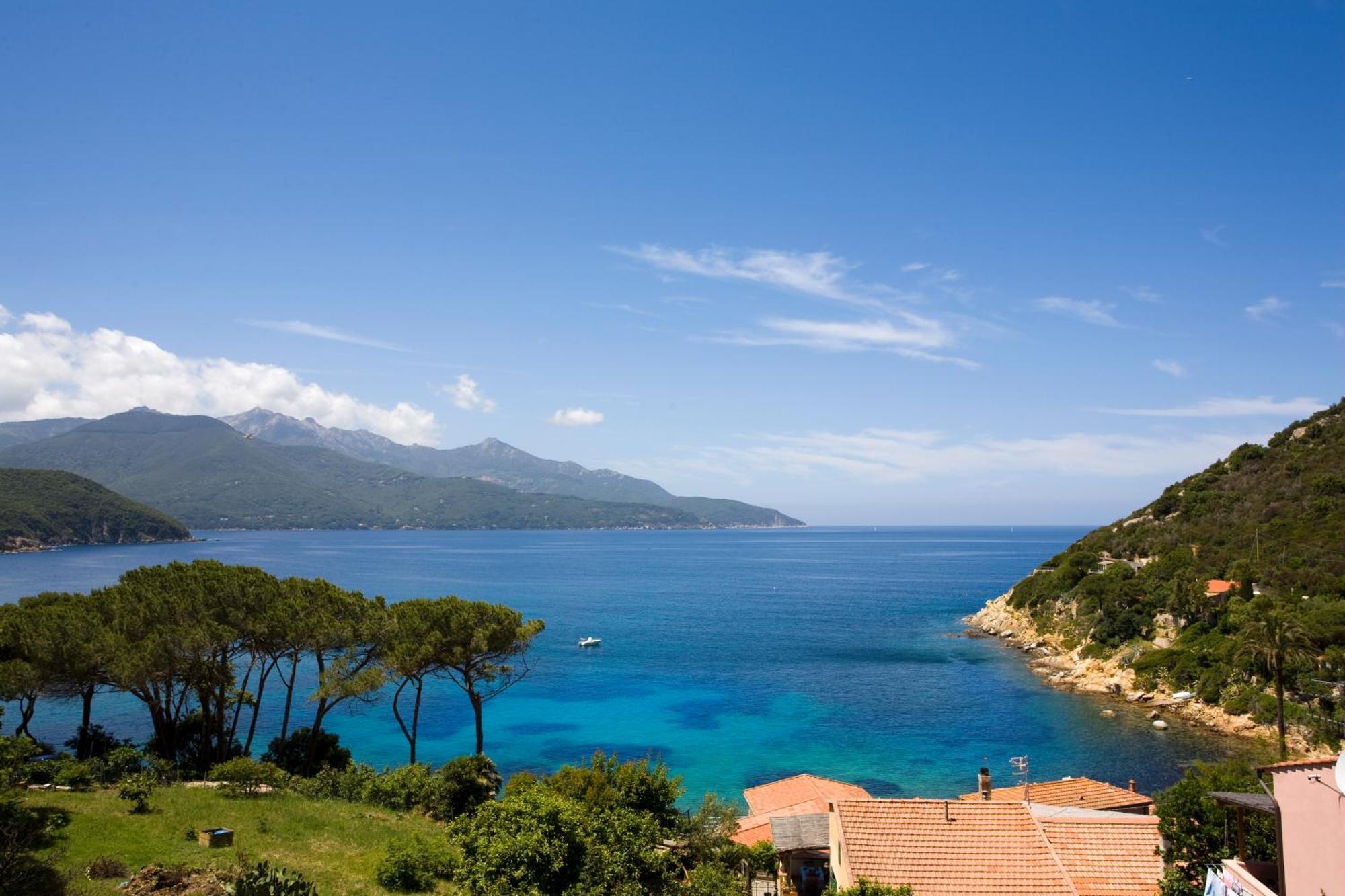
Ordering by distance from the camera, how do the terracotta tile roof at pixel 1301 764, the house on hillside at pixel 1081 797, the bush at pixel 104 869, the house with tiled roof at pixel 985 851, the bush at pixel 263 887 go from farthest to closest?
the house on hillside at pixel 1081 797 < the house with tiled roof at pixel 985 851 < the bush at pixel 104 869 < the terracotta tile roof at pixel 1301 764 < the bush at pixel 263 887

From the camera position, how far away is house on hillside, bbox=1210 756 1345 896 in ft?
31.0

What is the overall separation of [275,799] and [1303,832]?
21.9m

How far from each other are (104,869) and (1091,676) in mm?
49125

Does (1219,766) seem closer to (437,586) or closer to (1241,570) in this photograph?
(1241,570)

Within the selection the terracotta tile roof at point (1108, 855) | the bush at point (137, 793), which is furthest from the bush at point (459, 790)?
the terracotta tile roof at point (1108, 855)

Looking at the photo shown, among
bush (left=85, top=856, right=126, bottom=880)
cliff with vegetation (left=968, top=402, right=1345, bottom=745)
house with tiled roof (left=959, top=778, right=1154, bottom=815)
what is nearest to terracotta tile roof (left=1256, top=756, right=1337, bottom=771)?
house with tiled roof (left=959, top=778, right=1154, bottom=815)

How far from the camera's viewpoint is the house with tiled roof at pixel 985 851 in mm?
15781

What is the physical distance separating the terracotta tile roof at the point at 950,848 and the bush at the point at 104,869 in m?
14.1

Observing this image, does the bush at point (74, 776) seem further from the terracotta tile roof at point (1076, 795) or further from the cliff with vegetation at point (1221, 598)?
the cliff with vegetation at point (1221, 598)

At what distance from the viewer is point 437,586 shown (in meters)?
97.6

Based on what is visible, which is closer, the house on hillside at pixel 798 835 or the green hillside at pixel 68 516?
the house on hillside at pixel 798 835

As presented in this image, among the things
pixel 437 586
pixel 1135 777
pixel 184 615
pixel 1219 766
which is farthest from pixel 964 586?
pixel 184 615

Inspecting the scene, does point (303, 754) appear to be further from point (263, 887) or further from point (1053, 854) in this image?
point (1053, 854)

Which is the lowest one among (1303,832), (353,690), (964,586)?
(964,586)
